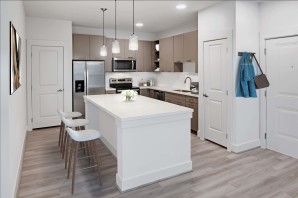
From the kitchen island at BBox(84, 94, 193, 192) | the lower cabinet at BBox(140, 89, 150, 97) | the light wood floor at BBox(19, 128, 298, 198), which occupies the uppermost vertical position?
the lower cabinet at BBox(140, 89, 150, 97)

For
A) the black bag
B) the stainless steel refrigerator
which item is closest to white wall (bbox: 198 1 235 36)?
the black bag

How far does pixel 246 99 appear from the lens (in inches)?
156

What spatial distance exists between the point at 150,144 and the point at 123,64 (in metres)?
4.24

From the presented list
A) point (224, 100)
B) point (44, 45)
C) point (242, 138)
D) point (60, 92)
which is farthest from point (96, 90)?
point (242, 138)

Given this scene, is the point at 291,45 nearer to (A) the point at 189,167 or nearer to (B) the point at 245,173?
(B) the point at 245,173

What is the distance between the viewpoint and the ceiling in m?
4.10

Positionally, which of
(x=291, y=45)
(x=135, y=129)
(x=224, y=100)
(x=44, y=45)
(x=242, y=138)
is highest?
(x=44, y=45)

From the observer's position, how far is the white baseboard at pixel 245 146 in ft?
12.8

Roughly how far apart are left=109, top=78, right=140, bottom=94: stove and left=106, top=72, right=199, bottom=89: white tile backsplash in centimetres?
17

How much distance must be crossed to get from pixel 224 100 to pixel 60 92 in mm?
3935

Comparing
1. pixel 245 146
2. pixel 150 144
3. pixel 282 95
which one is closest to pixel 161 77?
pixel 245 146

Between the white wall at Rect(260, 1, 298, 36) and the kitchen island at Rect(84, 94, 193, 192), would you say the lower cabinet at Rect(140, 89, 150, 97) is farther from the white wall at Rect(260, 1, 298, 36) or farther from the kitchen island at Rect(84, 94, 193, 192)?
the kitchen island at Rect(84, 94, 193, 192)

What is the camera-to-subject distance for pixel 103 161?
3578 mm

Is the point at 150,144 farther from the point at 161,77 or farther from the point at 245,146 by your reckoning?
the point at 161,77
